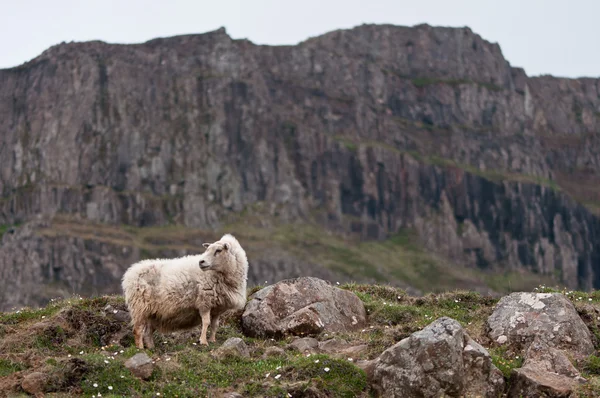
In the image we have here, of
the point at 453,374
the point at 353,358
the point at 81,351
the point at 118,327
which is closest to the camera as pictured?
the point at 453,374

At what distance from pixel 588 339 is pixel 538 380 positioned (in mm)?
3695

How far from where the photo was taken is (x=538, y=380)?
19469 mm

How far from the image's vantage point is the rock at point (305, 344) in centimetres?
2260

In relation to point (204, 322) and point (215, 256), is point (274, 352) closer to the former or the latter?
point (204, 322)

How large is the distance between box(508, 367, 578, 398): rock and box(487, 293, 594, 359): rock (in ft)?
6.80

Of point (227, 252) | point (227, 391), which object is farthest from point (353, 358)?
point (227, 252)

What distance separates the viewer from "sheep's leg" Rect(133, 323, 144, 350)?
77.4ft

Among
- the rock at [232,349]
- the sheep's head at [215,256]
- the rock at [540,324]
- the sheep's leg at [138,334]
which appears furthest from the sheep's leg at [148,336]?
the rock at [540,324]

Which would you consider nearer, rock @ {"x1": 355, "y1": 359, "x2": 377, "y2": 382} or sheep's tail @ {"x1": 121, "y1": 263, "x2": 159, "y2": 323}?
rock @ {"x1": 355, "y1": 359, "x2": 377, "y2": 382}

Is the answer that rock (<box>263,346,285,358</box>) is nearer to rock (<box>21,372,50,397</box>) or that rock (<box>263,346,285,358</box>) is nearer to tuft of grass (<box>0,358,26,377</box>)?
rock (<box>21,372,50,397</box>)

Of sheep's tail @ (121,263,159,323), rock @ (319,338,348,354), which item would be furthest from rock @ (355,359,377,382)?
sheep's tail @ (121,263,159,323)

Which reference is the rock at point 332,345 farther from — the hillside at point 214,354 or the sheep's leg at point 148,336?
the sheep's leg at point 148,336

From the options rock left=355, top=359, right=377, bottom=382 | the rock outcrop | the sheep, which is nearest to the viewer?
the rock outcrop

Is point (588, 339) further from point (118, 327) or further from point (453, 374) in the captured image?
→ point (118, 327)
